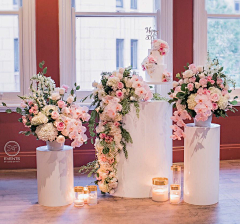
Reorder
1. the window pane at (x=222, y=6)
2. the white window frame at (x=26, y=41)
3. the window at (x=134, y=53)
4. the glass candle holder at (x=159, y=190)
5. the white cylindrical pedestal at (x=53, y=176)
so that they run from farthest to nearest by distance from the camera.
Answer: the window pane at (x=222, y=6)
the window at (x=134, y=53)
the white window frame at (x=26, y=41)
the glass candle holder at (x=159, y=190)
the white cylindrical pedestal at (x=53, y=176)

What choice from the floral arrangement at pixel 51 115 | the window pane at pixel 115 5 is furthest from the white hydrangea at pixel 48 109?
the window pane at pixel 115 5

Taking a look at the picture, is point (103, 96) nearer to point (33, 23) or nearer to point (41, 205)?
point (41, 205)

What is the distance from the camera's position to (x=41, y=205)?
10.8 ft

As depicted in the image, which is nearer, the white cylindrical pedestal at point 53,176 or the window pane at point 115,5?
the white cylindrical pedestal at point 53,176

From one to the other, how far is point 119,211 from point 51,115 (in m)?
0.88

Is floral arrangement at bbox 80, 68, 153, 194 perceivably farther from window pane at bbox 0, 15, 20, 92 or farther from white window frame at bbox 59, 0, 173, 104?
window pane at bbox 0, 15, 20, 92

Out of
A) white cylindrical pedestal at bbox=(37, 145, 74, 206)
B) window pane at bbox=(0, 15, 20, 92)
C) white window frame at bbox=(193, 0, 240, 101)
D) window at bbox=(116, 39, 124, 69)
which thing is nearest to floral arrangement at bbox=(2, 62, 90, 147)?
white cylindrical pedestal at bbox=(37, 145, 74, 206)

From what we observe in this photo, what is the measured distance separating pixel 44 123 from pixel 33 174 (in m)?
1.40

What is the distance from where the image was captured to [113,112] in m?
3.32

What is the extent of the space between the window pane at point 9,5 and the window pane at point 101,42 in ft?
2.20

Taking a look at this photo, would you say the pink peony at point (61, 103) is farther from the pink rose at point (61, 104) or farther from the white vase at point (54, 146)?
the white vase at point (54, 146)

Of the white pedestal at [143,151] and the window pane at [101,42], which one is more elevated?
the window pane at [101,42]

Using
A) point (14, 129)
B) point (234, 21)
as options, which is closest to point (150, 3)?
point (234, 21)

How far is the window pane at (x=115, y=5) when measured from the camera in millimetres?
4578
